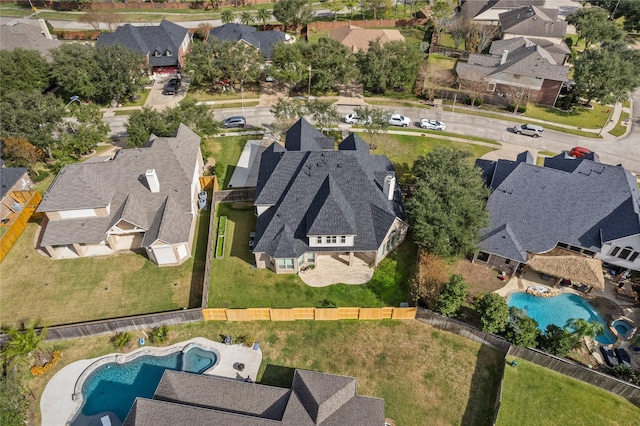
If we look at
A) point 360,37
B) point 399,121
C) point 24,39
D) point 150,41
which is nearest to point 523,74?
point 399,121

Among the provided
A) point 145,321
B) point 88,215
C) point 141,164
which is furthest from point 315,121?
point 145,321

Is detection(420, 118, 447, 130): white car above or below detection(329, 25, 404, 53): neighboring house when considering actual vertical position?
below

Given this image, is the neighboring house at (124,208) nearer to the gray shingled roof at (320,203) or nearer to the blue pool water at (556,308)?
the gray shingled roof at (320,203)

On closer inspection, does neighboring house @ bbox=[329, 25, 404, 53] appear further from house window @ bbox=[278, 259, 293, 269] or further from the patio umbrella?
the patio umbrella

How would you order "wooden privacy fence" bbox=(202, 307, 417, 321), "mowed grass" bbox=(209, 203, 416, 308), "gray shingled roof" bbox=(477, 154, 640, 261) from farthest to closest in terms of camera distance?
"gray shingled roof" bbox=(477, 154, 640, 261) < "mowed grass" bbox=(209, 203, 416, 308) < "wooden privacy fence" bbox=(202, 307, 417, 321)

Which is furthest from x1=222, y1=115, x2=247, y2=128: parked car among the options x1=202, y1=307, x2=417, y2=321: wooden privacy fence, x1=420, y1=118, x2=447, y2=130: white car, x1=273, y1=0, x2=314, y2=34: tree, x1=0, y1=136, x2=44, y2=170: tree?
x1=273, y1=0, x2=314, y2=34: tree
